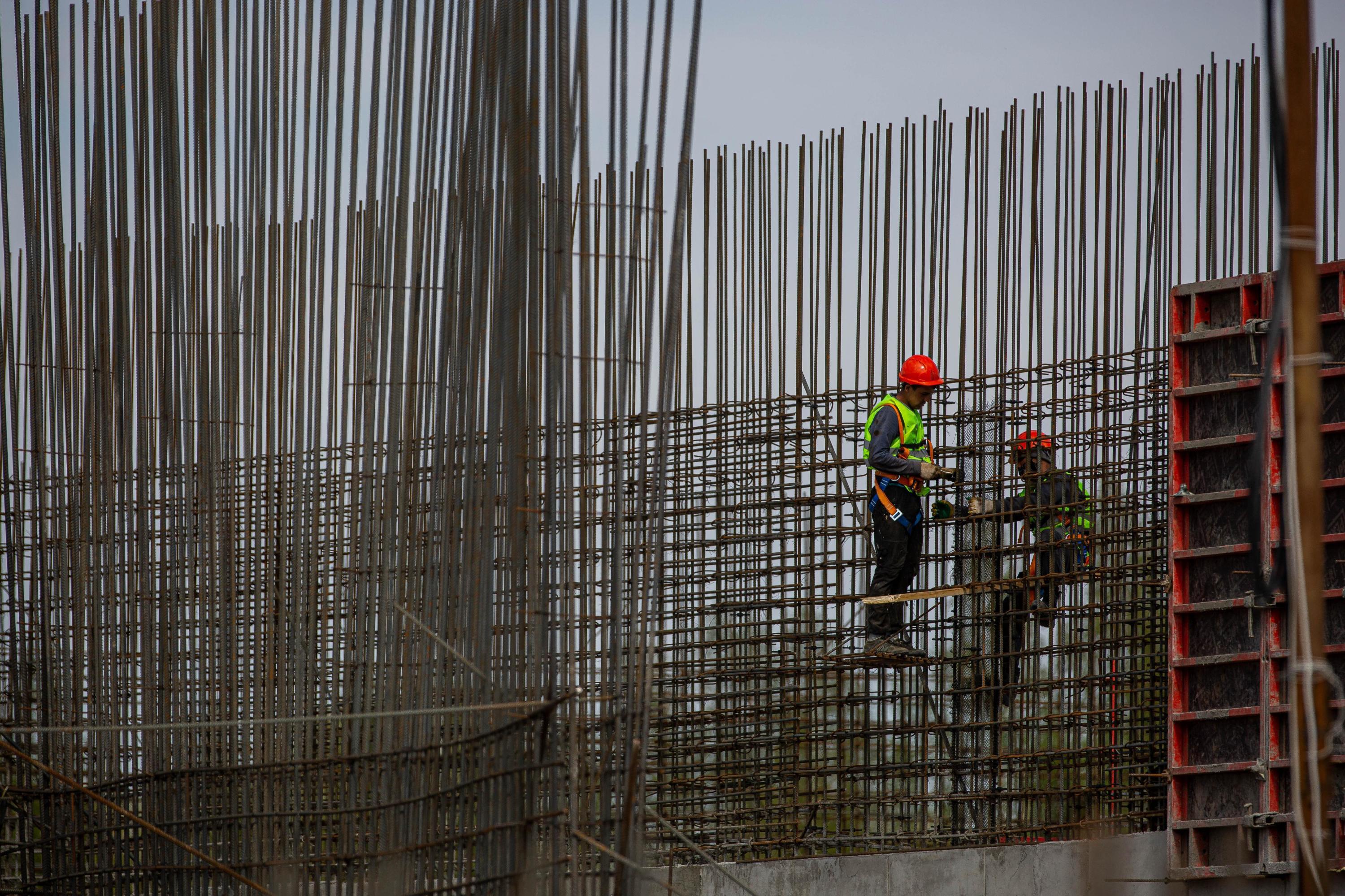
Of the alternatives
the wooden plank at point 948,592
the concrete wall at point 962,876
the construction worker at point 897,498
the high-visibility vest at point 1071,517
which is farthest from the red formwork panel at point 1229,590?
the construction worker at point 897,498

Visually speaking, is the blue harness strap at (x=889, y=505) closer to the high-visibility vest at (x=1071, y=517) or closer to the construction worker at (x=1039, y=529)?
the construction worker at (x=1039, y=529)

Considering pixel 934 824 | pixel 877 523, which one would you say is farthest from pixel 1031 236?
pixel 934 824

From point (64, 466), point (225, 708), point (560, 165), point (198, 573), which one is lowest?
point (225, 708)

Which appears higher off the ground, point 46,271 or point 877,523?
point 46,271

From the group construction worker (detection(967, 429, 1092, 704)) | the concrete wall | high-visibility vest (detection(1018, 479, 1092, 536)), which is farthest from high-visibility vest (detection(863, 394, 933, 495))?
the concrete wall

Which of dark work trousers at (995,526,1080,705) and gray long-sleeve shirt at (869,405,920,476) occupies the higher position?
gray long-sleeve shirt at (869,405,920,476)

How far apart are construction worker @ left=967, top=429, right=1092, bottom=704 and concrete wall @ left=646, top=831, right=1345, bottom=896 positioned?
0.92 metres

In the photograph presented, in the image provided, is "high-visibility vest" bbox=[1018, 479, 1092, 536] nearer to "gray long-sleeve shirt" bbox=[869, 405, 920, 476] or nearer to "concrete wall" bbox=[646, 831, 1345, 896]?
"gray long-sleeve shirt" bbox=[869, 405, 920, 476]

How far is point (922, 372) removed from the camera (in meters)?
8.39

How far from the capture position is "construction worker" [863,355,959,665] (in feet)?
28.1

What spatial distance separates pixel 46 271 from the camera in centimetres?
639

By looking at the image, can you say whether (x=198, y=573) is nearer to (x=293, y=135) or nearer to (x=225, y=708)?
(x=225, y=708)

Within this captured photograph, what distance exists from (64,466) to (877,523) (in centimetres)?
437

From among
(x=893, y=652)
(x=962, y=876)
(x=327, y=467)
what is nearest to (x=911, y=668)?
(x=893, y=652)
